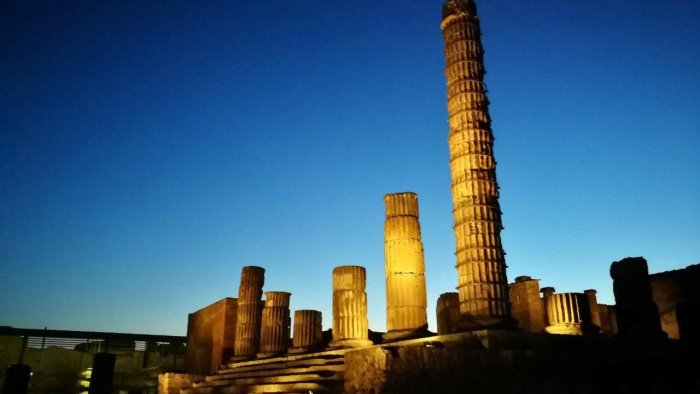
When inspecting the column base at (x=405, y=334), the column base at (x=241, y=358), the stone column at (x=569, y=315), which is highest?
the stone column at (x=569, y=315)

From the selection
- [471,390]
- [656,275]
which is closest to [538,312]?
[656,275]

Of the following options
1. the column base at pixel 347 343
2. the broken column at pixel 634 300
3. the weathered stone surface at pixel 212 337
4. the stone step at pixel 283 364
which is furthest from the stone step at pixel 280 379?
the broken column at pixel 634 300

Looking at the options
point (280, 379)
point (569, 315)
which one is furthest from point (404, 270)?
point (569, 315)

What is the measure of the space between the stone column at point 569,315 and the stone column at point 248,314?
9.07m

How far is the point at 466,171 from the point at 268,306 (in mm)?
7826

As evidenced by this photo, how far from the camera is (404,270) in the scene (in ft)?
48.0

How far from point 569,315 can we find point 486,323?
10.9 feet

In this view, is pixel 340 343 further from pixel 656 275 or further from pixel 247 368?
pixel 656 275

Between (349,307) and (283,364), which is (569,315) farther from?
(283,364)

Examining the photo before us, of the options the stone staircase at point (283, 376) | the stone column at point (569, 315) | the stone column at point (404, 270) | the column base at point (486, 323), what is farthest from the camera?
the stone column at point (569, 315)

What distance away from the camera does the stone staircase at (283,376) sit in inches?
473

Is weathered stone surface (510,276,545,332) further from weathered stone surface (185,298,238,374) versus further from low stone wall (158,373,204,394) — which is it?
low stone wall (158,373,204,394)

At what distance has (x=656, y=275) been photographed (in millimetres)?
21219

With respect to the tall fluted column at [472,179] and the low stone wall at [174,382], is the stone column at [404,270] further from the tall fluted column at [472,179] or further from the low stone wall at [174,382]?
the low stone wall at [174,382]
